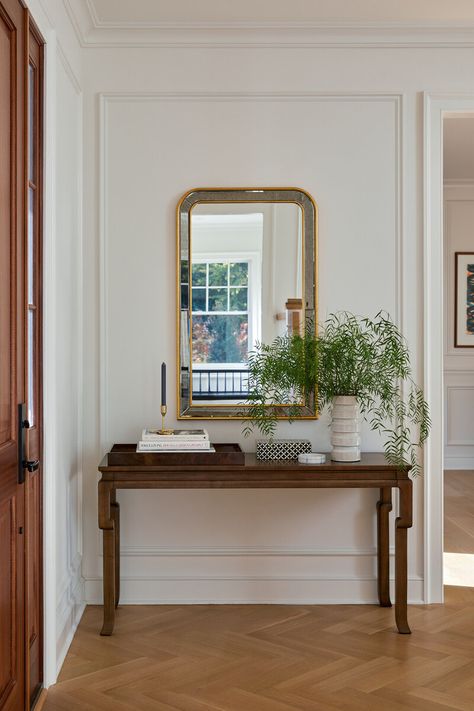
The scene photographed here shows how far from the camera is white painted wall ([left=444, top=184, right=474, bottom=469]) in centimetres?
806

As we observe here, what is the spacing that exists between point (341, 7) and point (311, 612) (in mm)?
2943

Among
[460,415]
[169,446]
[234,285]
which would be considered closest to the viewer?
[169,446]

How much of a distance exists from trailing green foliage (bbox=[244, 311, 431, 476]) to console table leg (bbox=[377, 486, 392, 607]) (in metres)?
0.21

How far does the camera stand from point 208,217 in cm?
388

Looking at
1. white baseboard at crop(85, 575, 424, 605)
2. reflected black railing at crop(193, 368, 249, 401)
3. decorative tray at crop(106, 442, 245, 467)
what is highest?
reflected black railing at crop(193, 368, 249, 401)

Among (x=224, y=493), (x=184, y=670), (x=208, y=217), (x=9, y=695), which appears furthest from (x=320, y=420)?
(x=9, y=695)

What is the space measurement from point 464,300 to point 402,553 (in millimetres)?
5173

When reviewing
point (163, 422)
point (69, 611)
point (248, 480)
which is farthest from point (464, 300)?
point (69, 611)

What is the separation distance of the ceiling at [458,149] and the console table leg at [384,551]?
315 centimetres

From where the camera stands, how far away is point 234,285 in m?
3.88

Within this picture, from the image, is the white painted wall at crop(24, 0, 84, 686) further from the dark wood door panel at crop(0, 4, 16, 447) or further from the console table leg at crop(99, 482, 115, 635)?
the dark wood door panel at crop(0, 4, 16, 447)

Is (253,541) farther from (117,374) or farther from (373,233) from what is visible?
(373,233)

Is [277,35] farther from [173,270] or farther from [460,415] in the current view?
[460,415]

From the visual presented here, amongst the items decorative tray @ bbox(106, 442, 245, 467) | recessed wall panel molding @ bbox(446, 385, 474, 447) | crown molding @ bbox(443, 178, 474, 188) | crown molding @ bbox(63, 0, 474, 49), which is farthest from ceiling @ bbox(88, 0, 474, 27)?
recessed wall panel molding @ bbox(446, 385, 474, 447)
